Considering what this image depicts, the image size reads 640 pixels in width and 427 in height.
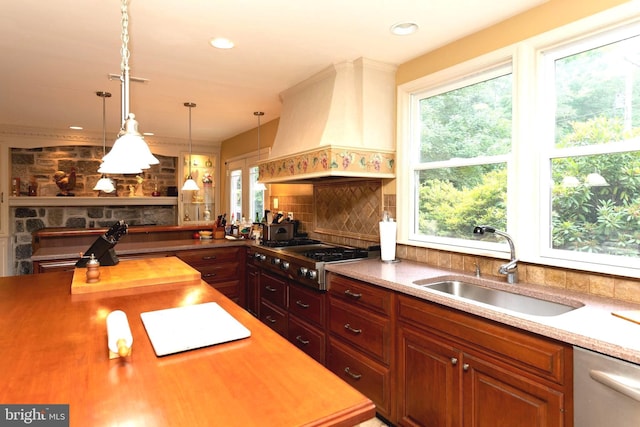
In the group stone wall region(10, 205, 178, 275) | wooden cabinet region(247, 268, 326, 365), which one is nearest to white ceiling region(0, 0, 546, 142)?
wooden cabinet region(247, 268, 326, 365)

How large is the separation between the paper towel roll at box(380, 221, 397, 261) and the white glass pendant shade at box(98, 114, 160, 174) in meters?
1.77

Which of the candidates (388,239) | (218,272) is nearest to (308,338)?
(388,239)

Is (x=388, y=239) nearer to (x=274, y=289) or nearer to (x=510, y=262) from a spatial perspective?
(x=510, y=262)

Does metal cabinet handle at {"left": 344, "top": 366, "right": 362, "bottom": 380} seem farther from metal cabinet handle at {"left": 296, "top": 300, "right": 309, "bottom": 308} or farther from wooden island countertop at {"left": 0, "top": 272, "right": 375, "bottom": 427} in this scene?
wooden island countertop at {"left": 0, "top": 272, "right": 375, "bottom": 427}

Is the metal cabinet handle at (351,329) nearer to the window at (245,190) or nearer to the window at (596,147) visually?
the window at (596,147)

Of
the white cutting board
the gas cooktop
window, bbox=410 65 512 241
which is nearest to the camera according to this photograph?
the white cutting board

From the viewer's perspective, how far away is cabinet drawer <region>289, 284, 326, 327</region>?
273 centimetres

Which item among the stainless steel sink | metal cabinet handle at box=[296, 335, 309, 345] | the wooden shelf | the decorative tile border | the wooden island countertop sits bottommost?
metal cabinet handle at box=[296, 335, 309, 345]

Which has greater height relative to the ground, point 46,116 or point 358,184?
point 46,116

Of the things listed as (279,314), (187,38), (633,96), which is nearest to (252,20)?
(187,38)

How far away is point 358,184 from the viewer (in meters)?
3.34

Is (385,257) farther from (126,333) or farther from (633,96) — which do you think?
(126,333)

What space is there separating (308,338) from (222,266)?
1507 mm

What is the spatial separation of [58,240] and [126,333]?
358 cm
